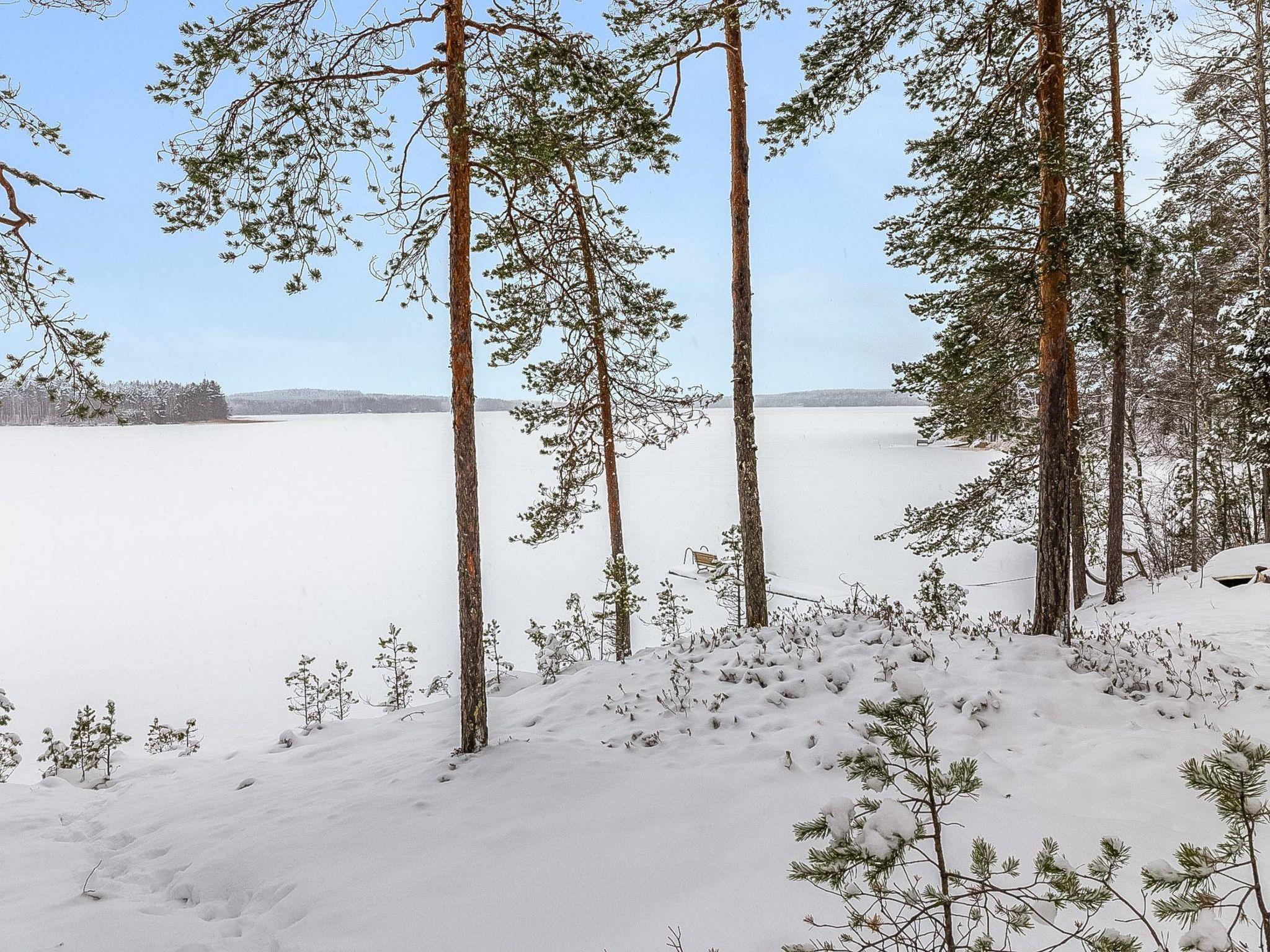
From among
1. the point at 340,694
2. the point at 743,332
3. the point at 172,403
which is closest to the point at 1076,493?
the point at 743,332

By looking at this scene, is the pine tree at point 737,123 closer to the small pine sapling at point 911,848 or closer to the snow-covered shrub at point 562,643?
the snow-covered shrub at point 562,643

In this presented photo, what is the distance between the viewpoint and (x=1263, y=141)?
10.1 meters

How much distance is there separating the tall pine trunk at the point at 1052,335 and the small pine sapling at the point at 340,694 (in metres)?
8.86

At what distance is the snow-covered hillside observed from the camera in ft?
10.8

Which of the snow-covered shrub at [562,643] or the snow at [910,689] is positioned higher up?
the snow at [910,689]

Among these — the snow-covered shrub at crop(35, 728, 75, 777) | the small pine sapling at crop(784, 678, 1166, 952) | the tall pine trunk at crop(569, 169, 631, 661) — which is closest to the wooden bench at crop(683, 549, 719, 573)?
the tall pine trunk at crop(569, 169, 631, 661)

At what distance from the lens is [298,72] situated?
17.1 ft

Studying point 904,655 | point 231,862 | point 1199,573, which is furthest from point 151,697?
point 1199,573

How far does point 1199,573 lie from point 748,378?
10512 millimetres

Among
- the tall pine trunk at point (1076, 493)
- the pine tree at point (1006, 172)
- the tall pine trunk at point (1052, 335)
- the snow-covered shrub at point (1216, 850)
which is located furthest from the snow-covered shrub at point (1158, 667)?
the snow-covered shrub at point (1216, 850)

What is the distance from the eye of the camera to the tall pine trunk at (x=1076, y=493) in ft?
30.8

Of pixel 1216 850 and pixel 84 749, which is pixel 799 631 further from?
pixel 84 749

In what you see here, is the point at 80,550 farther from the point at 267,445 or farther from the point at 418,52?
the point at 267,445

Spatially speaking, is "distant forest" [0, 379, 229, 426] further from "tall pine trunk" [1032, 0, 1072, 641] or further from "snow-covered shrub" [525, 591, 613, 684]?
"tall pine trunk" [1032, 0, 1072, 641]
